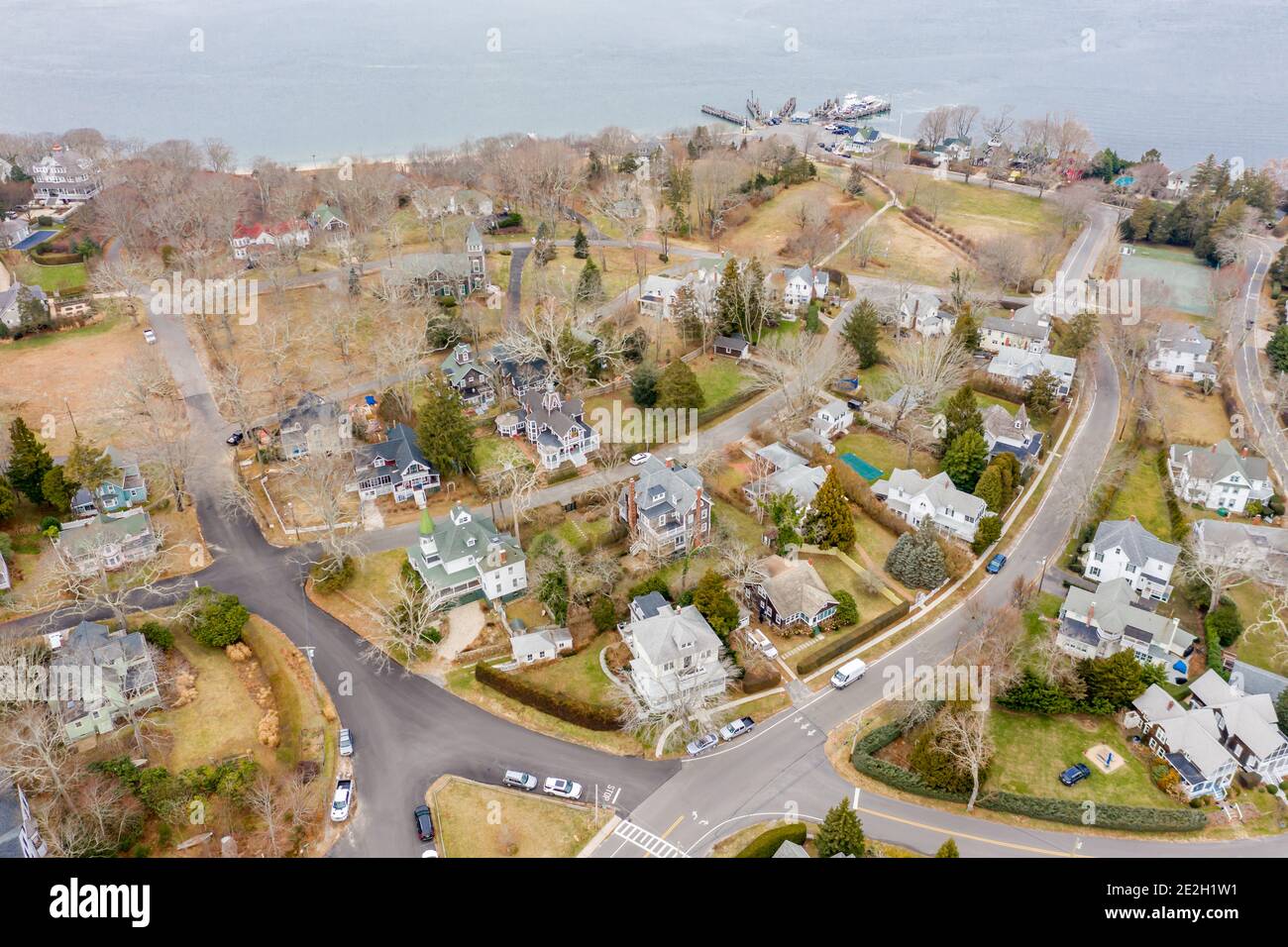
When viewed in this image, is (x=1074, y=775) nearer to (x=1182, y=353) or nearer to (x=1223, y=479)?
(x=1223, y=479)

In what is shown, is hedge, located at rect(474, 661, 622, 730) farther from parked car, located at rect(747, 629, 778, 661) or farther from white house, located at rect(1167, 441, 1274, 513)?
white house, located at rect(1167, 441, 1274, 513)

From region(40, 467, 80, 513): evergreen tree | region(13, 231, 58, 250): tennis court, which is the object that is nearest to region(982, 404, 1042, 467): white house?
region(40, 467, 80, 513): evergreen tree

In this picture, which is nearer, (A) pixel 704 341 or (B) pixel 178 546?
(B) pixel 178 546

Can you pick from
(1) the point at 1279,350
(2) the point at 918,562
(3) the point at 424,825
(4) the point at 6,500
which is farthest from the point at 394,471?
(1) the point at 1279,350

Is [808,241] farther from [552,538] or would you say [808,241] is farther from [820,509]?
[552,538]

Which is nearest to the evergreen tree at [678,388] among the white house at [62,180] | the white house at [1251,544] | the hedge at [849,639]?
the hedge at [849,639]

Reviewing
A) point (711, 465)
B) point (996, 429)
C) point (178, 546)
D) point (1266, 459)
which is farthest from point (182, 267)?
point (1266, 459)
